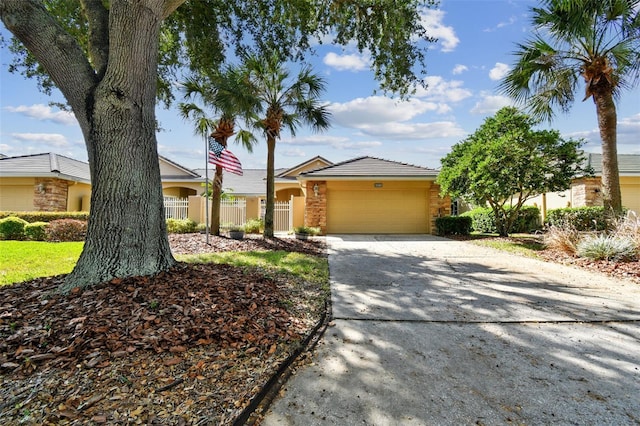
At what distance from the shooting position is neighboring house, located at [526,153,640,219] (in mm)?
14927

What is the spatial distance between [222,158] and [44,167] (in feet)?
35.3

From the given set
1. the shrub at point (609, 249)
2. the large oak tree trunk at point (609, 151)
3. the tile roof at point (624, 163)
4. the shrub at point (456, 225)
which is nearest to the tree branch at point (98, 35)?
the shrub at point (609, 249)

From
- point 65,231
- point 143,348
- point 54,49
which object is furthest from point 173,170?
Answer: point 143,348

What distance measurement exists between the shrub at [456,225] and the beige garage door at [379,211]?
4.55ft

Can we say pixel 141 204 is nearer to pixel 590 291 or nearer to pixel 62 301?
pixel 62 301

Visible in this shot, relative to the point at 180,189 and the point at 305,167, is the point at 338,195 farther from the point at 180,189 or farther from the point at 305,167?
the point at 180,189

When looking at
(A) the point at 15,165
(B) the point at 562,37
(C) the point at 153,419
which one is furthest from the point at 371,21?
(A) the point at 15,165

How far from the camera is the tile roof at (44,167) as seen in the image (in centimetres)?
1428

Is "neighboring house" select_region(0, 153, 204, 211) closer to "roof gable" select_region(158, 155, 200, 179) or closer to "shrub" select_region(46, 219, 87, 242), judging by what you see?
"roof gable" select_region(158, 155, 200, 179)

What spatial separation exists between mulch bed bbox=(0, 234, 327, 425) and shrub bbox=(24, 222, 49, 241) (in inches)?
333

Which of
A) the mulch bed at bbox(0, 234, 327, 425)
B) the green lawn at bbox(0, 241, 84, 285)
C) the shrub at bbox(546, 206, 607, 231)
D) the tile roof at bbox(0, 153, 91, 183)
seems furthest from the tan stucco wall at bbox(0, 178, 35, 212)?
the shrub at bbox(546, 206, 607, 231)

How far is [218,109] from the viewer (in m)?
9.75

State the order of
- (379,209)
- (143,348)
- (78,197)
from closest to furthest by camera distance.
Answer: (143,348)
(379,209)
(78,197)

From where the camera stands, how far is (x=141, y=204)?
3.89m
